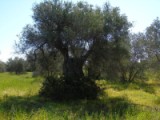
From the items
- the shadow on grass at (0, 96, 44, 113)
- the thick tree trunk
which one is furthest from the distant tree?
the shadow on grass at (0, 96, 44, 113)

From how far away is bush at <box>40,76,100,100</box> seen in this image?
80.1 feet

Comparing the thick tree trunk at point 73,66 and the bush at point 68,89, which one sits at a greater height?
the thick tree trunk at point 73,66

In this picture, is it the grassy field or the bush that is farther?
the bush

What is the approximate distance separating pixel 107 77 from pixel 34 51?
643cm

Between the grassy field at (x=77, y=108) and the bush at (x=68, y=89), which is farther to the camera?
the bush at (x=68, y=89)

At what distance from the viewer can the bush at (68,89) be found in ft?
80.1

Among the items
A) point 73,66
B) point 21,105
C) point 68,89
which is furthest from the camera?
point 73,66

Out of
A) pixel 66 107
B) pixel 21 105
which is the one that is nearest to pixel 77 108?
pixel 66 107

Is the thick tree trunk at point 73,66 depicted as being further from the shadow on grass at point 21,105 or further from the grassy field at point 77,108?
the shadow on grass at point 21,105

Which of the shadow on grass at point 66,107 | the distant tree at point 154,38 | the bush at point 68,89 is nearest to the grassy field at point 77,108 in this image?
the shadow on grass at point 66,107

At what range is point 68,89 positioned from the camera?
24.7 metres

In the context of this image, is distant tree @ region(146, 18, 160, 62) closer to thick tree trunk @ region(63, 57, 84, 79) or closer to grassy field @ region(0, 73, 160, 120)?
grassy field @ region(0, 73, 160, 120)

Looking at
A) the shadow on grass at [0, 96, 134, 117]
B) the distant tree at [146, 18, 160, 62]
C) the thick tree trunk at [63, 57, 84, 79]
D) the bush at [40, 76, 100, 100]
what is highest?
the distant tree at [146, 18, 160, 62]

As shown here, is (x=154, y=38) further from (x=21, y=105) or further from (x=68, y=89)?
(x=21, y=105)
